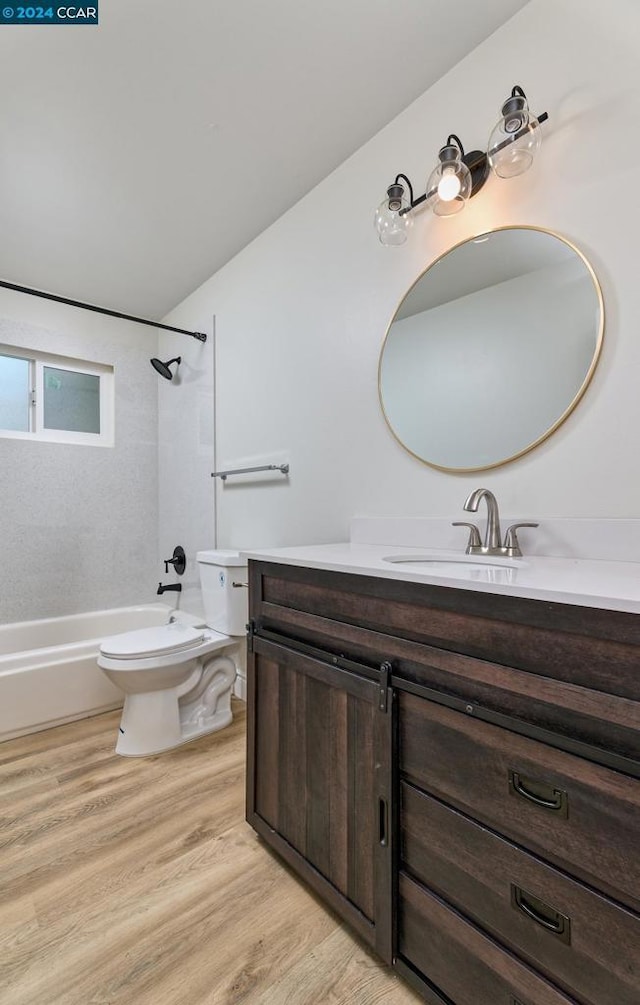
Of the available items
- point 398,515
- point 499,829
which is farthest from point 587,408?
point 499,829

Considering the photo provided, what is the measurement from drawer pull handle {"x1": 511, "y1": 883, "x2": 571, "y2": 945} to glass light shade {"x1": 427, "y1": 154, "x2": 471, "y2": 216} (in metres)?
1.67

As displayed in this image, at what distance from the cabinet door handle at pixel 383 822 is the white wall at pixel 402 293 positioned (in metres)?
0.83

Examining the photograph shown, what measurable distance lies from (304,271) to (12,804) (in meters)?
2.42

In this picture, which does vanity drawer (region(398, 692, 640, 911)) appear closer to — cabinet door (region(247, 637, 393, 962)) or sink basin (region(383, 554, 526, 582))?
cabinet door (region(247, 637, 393, 962))

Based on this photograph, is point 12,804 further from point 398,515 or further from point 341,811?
point 398,515

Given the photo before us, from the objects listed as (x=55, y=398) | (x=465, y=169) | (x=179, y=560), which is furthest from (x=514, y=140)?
(x=55, y=398)

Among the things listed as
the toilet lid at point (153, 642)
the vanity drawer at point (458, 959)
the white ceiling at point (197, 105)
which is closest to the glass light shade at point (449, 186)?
the white ceiling at point (197, 105)

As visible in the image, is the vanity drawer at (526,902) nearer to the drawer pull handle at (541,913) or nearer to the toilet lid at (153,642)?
the drawer pull handle at (541,913)

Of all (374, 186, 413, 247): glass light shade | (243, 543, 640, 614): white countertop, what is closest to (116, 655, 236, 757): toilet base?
(243, 543, 640, 614): white countertop

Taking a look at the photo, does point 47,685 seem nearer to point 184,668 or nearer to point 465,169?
point 184,668

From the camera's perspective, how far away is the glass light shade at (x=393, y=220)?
152cm

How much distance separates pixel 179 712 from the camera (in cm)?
212

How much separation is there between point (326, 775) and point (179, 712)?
4.04ft

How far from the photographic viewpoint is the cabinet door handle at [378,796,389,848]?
97cm
